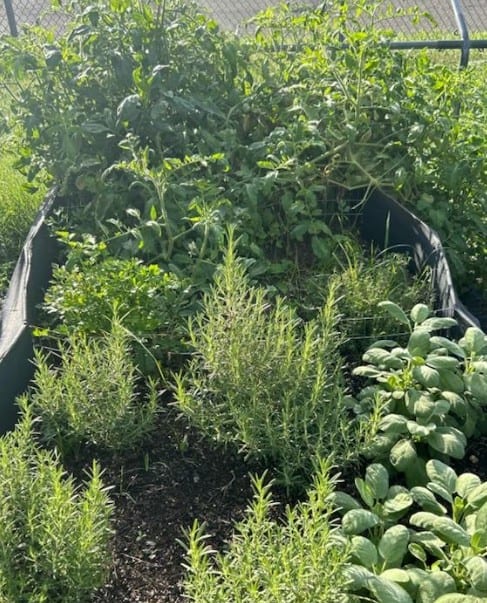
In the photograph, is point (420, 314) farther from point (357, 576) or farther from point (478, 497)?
point (357, 576)

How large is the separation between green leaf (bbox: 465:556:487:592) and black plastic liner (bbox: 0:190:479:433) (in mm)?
1016

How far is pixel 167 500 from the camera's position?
2078 mm

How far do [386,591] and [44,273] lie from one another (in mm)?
1992

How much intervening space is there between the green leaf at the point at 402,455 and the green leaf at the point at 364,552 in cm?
35

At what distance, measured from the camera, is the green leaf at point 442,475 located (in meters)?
1.93

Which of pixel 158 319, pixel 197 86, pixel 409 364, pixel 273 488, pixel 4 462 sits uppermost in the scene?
pixel 197 86

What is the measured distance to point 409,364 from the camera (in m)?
2.22

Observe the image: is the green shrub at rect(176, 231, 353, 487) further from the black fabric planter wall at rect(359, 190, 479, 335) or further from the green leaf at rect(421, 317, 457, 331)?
the black fabric planter wall at rect(359, 190, 479, 335)

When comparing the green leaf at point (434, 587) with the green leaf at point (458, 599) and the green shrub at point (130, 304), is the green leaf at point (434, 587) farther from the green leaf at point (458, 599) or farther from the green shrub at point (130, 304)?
the green shrub at point (130, 304)

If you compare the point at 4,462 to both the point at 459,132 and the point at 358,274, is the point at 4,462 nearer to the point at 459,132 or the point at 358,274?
the point at 358,274

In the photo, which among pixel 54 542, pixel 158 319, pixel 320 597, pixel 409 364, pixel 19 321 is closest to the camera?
pixel 320 597

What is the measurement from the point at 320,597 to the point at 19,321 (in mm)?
1614

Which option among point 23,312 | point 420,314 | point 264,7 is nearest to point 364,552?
point 420,314

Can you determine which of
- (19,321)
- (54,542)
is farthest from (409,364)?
(19,321)
